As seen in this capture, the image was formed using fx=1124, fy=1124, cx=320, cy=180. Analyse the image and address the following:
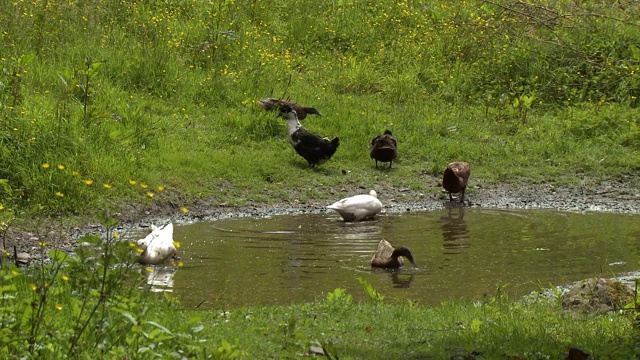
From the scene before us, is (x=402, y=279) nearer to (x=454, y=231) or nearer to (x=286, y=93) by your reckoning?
(x=454, y=231)

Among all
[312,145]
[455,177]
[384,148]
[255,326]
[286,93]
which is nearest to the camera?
[255,326]

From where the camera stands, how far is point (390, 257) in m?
10.5

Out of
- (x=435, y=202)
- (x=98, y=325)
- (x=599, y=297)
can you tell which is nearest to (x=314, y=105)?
(x=435, y=202)

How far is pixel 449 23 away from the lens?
20.5 meters

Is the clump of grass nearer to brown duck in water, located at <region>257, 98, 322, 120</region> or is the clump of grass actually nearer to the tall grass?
the tall grass

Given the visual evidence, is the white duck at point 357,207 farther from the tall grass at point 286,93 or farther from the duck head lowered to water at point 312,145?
the duck head lowered to water at point 312,145

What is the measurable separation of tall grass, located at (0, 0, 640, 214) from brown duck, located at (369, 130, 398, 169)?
27 centimetres

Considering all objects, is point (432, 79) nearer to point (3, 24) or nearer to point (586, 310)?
point (3, 24)

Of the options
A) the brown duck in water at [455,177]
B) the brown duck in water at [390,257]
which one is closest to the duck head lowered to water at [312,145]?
the brown duck in water at [455,177]

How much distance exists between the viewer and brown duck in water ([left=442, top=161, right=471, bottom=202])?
14.2 meters

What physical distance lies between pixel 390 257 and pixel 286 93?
700cm

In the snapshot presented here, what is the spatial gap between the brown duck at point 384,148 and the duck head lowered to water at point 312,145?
50 centimetres

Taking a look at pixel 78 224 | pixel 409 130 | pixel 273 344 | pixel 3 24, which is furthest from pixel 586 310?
pixel 3 24

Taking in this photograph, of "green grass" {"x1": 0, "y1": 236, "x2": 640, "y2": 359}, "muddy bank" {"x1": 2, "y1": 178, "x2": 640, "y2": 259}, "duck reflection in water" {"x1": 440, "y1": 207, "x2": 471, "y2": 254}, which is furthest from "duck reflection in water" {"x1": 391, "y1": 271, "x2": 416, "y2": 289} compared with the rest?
"muddy bank" {"x1": 2, "y1": 178, "x2": 640, "y2": 259}
